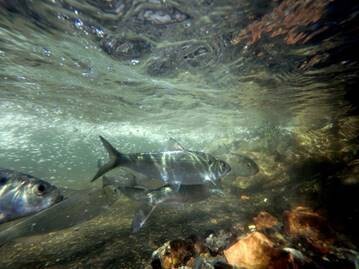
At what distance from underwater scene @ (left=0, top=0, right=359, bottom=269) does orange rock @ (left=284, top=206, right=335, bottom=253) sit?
38 mm

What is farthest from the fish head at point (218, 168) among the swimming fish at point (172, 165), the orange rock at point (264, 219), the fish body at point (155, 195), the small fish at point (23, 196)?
the small fish at point (23, 196)

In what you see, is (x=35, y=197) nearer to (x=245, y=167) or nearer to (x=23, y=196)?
(x=23, y=196)

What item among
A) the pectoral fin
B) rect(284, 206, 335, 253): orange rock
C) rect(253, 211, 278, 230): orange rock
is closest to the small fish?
the pectoral fin

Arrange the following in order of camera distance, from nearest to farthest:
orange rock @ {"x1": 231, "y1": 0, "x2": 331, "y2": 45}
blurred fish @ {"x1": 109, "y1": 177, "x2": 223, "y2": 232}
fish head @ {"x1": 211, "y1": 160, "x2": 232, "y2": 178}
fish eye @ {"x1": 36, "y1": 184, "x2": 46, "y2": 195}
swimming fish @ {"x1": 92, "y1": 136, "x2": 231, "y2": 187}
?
fish eye @ {"x1": 36, "y1": 184, "x2": 46, "y2": 195} < swimming fish @ {"x1": 92, "y1": 136, "x2": 231, "y2": 187} < fish head @ {"x1": 211, "y1": 160, "x2": 232, "y2": 178} < blurred fish @ {"x1": 109, "y1": 177, "x2": 223, "y2": 232} < orange rock @ {"x1": 231, "y1": 0, "x2": 331, "y2": 45}

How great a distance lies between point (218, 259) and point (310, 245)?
2970 millimetres

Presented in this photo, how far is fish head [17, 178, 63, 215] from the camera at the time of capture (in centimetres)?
494

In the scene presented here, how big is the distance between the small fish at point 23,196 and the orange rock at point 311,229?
6.39 meters

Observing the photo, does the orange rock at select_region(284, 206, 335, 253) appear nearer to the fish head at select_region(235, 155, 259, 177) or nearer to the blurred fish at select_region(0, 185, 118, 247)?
the fish head at select_region(235, 155, 259, 177)

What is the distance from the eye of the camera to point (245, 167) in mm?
13664

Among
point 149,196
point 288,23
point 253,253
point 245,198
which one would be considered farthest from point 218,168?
point 288,23

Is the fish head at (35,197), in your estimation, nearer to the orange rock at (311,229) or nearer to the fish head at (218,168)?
the fish head at (218,168)

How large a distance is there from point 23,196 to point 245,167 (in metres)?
11.1

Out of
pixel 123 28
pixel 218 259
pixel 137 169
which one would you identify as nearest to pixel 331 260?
pixel 218 259

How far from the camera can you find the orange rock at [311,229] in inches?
256
